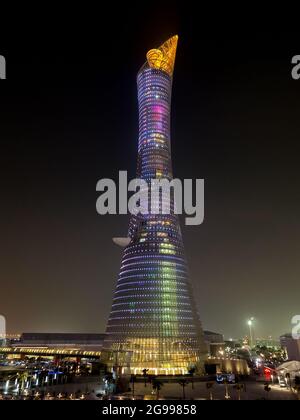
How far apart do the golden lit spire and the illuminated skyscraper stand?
12.4ft

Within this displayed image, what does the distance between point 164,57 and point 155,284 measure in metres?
74.9

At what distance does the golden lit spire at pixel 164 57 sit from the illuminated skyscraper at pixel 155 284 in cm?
378

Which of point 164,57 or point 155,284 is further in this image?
point 164,57

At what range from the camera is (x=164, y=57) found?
123688 millimetres

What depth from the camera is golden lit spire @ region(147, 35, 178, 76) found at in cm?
12162

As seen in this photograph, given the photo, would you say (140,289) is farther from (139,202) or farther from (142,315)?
(139,202)

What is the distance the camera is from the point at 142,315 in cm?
9856

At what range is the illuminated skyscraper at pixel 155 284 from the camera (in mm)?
95625

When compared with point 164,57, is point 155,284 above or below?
below

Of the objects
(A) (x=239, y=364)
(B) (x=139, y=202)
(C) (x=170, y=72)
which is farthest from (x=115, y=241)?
(C) (x=170, y=72)

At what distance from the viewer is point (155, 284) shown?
10106 cm
